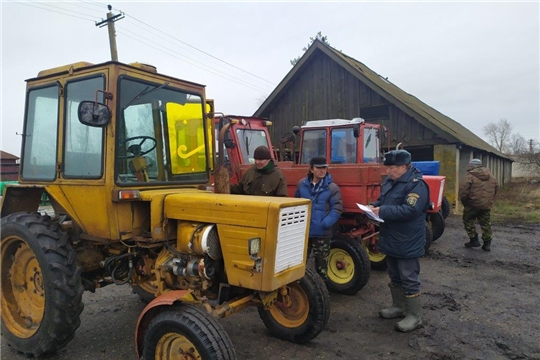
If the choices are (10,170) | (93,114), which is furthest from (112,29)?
(93,114)

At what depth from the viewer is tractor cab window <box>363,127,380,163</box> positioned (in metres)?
7.11

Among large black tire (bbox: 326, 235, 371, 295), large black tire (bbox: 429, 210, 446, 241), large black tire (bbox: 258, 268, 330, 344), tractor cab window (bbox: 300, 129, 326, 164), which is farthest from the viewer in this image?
large black tire (bbox: 429, 210, 446, 241)

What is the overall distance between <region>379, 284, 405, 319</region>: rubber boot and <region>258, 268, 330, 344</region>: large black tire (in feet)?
3.54

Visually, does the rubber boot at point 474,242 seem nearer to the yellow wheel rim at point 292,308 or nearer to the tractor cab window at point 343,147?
the tractor cab window at point 343,147

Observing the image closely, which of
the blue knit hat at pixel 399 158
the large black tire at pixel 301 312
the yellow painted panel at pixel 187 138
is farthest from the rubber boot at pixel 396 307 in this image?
the yellow painted panel at pixel 187 138

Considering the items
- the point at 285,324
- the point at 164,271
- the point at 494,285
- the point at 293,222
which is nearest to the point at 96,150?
the point at 164,271

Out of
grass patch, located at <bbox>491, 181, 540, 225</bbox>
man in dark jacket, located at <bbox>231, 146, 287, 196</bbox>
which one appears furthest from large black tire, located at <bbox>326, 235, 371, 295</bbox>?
grass patch, located at <bbox>491, 181, 540, 225</bbox>

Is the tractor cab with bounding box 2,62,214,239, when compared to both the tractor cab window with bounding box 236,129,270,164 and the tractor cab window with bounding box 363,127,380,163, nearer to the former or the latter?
the tractor cab window with bounding box 236,129,270,164

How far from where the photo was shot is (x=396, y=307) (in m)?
4.12

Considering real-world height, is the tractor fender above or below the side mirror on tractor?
below

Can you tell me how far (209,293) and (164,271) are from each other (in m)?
0.41

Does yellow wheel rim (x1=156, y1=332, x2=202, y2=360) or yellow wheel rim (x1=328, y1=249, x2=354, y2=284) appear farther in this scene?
yellow wheel rim (x1=328, y1=249, x2=354, y2=284)

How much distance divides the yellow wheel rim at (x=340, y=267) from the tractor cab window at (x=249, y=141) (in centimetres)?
253

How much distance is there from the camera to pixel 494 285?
521cm
